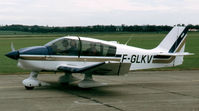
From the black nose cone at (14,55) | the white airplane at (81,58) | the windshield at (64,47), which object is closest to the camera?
the white airplane at (81,58)

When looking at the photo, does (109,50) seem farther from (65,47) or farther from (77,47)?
(65,47)

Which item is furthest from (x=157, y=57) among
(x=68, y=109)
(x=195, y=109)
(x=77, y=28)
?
(x=77, y=28)

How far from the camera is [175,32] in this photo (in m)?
14.1

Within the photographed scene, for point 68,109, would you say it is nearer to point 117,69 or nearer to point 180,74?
point 117,69

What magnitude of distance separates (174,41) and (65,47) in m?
4.40

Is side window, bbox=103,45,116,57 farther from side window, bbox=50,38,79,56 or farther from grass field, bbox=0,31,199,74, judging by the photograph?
grass field, bbox=0,31,199,74

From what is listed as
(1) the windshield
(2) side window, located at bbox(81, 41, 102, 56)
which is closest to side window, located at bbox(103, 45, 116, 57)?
(2) side window, located at bbox(81, 41, 102, 56)

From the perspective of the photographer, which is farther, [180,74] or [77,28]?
[77,28]

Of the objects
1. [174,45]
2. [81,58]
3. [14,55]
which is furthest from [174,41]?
[14,55]

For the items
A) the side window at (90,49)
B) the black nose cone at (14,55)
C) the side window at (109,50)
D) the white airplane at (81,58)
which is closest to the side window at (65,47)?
the white airplane at (81,58)

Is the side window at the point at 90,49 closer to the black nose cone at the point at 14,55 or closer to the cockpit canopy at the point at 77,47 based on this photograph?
the cockpit canopy at the point at 77,47

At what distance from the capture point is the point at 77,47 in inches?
477

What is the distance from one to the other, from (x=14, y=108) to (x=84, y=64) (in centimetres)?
382

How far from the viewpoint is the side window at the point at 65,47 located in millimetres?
11953
